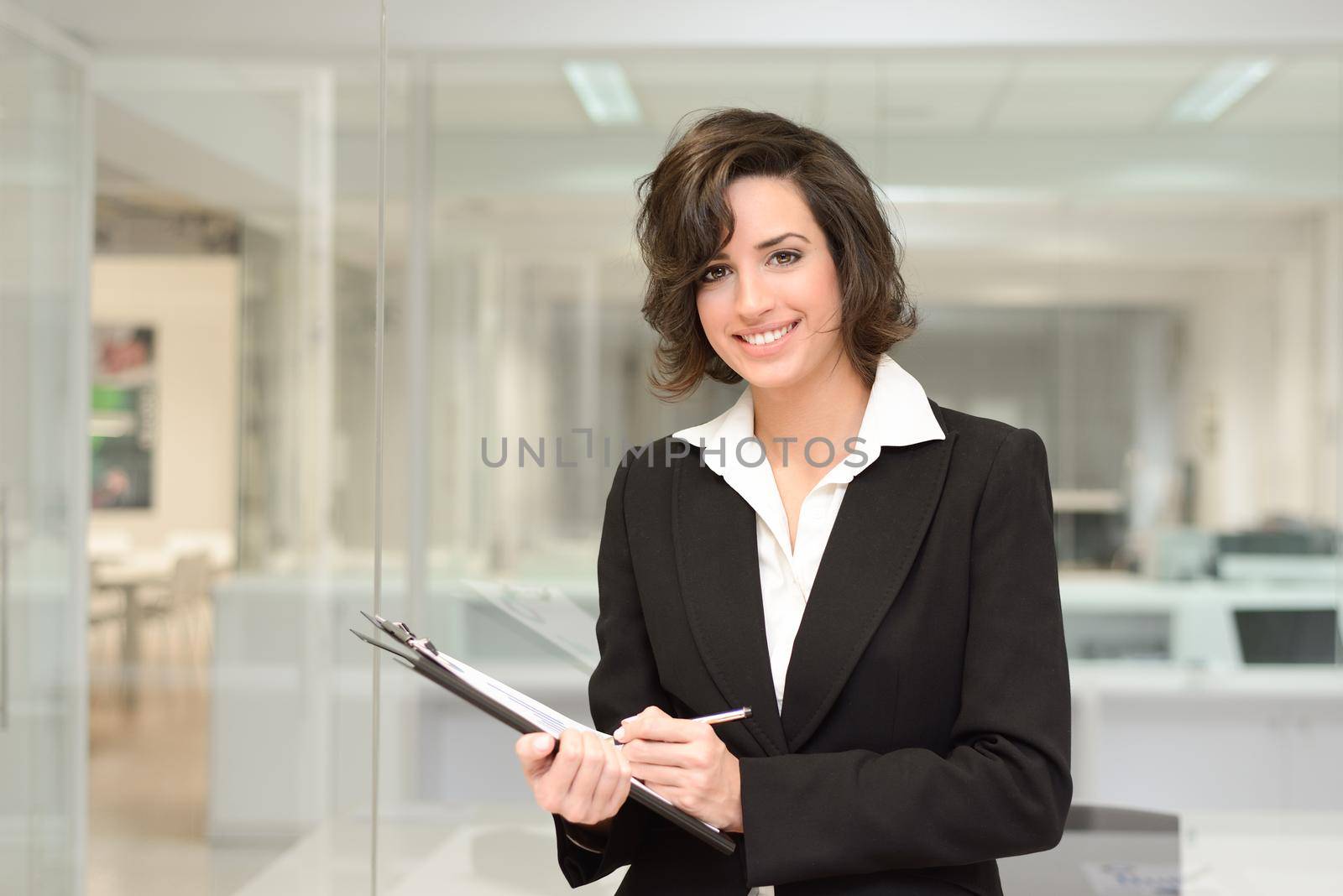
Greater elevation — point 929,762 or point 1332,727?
point 929,762

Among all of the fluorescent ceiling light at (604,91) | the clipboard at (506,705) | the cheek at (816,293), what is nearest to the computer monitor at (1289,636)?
the fluorescent ceiling light at (604,91)

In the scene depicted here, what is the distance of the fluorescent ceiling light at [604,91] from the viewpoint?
2.48 m

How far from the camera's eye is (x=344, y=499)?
2.82 meters

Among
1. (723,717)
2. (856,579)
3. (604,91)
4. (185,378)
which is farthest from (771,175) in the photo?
(185,378)

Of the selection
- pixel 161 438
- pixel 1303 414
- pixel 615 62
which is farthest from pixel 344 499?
pixel 1303 414

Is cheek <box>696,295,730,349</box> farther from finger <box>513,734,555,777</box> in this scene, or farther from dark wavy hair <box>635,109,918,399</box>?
finger <box>513,734,555,777</box>

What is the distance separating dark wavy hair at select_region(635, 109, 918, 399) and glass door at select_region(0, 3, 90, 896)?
1.98m

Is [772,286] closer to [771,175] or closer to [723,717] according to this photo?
[771,175]

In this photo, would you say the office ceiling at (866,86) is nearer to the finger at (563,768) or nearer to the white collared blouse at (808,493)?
the white collared blouse at (808,493)

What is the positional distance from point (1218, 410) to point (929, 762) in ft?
8.05

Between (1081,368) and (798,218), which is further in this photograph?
(1081,368)

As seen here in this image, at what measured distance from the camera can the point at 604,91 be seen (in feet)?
8.20

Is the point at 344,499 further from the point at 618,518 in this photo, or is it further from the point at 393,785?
the point at 618,518

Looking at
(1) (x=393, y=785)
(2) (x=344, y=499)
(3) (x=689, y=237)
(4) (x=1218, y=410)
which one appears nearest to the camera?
(3) (x=689, y=237)
